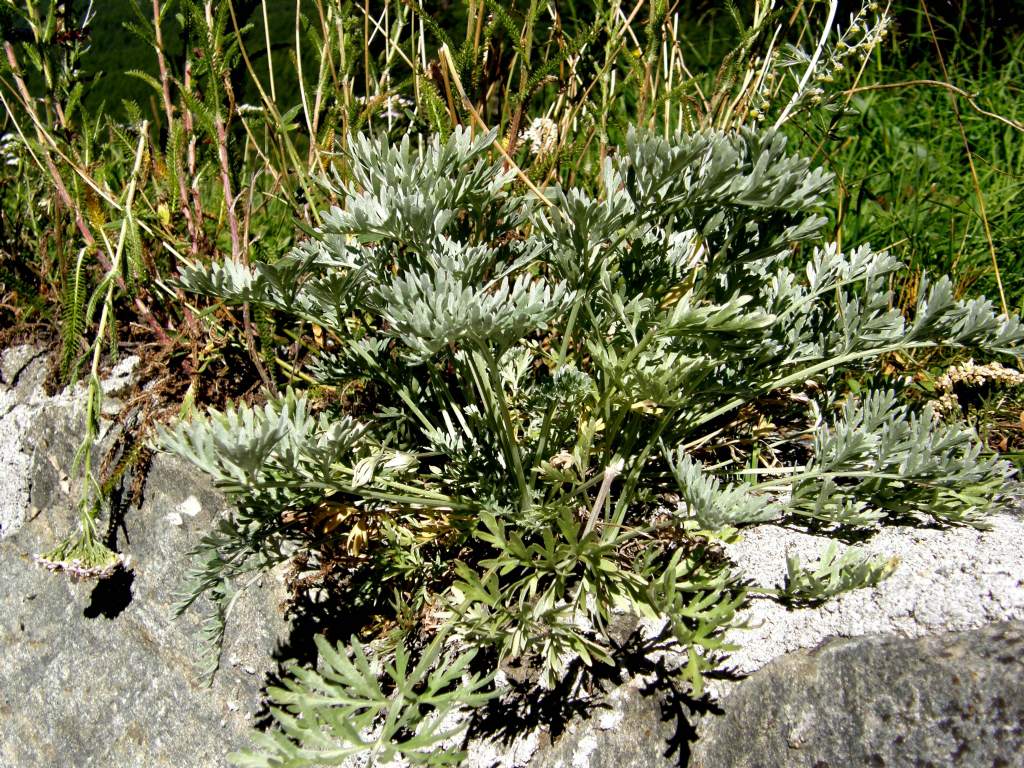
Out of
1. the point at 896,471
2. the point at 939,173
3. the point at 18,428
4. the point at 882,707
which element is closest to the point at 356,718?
the point at 882,707

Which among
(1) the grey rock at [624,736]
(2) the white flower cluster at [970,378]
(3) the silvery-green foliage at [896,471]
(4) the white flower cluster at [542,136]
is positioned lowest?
(1) the grey rock at [624,736]

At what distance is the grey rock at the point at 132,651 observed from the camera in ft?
6.24

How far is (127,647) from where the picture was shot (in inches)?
82.9

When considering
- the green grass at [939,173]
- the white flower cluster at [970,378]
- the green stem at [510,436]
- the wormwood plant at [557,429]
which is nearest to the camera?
the wormwood plant at [557,429]

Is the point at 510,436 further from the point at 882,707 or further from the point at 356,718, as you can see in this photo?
the point at 882,707

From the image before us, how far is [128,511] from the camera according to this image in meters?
2.19

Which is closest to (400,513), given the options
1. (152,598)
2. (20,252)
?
(152,598)

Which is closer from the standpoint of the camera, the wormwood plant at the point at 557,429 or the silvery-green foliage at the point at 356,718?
the silvery-green foliage at the point at 356,718

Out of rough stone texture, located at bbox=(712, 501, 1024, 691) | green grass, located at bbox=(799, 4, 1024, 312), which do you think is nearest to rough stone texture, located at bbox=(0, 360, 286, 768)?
Answer: rough stone texture, located at bbox=(712, 501, 1024, 691)

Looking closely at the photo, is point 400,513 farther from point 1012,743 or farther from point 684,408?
point 1012,743

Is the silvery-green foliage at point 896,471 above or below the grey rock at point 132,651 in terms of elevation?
above

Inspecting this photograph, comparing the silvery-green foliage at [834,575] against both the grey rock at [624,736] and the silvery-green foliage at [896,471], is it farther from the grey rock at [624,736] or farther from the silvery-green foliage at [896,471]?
the grey rock at [624,736]

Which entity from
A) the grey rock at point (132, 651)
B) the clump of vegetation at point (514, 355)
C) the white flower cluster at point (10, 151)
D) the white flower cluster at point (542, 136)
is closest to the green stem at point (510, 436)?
the clump of vegetation at point (514, 355)

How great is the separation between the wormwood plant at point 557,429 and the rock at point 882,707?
13cm
